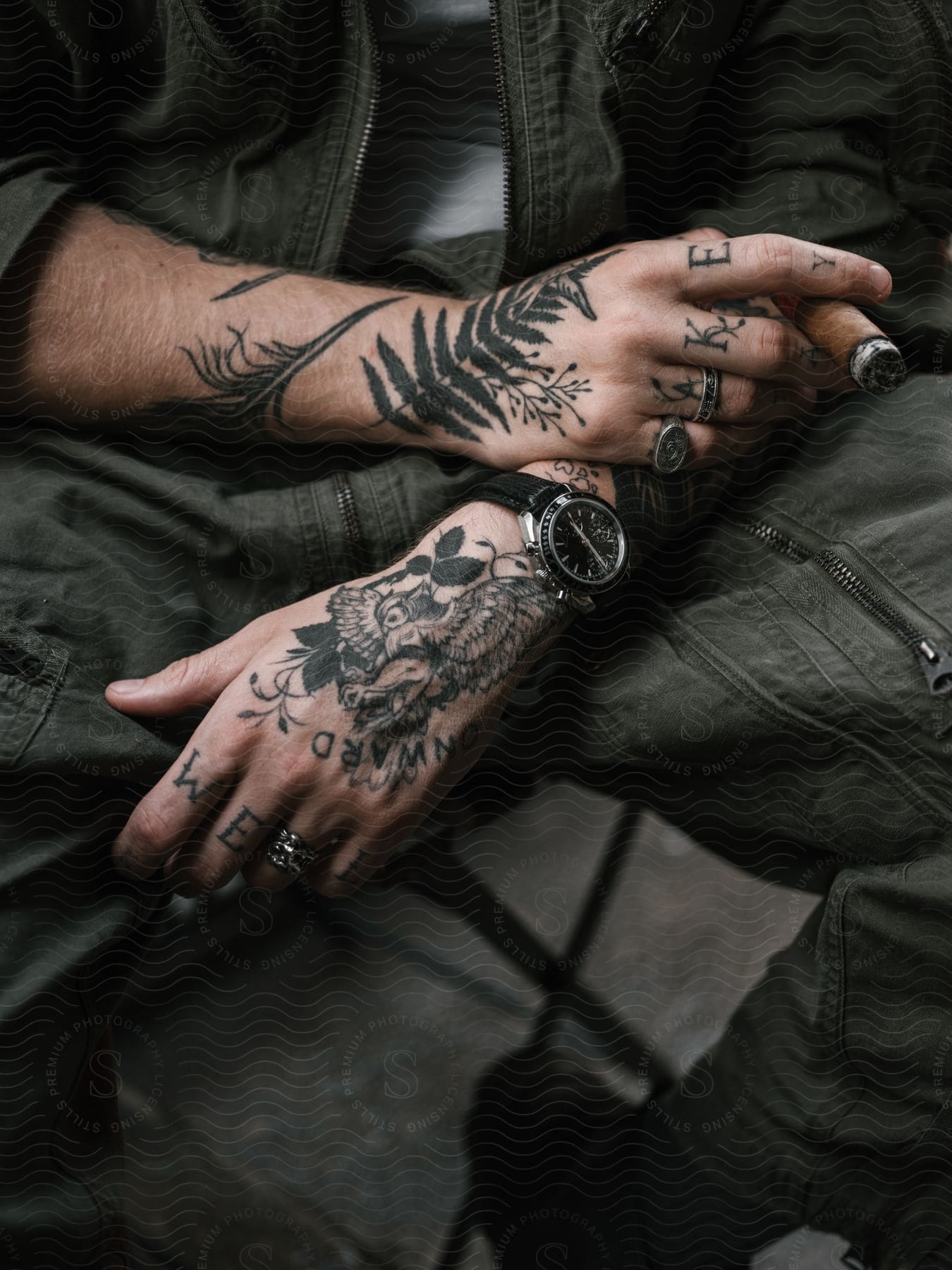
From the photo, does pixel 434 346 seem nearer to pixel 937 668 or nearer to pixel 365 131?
pixel 365 131

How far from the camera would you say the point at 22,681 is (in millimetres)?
417

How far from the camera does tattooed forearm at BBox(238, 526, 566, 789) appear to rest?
43 cm

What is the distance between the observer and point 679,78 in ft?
1.61

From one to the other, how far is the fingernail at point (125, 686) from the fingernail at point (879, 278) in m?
0.44

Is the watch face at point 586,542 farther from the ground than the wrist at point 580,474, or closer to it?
closer to it

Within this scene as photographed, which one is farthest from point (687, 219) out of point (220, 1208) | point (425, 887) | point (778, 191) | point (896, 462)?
point (220, 1208)

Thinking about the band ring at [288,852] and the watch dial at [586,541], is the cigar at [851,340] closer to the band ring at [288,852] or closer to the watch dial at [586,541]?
the watch dial at [586,541]

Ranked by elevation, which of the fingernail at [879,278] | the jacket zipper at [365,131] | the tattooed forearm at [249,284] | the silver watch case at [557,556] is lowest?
the silver watch case at [557,556]

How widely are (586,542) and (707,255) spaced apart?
169mm

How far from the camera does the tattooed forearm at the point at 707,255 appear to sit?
47cm

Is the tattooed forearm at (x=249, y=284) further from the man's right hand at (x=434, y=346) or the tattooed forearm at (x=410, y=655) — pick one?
the tattooed forearm at (x=410, y=655)

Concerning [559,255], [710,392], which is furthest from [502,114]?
[710,392]

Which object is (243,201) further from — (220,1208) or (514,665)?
(220,1208)

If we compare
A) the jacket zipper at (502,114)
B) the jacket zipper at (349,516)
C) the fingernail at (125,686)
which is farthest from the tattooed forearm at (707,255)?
the fingernail at (125,686)
